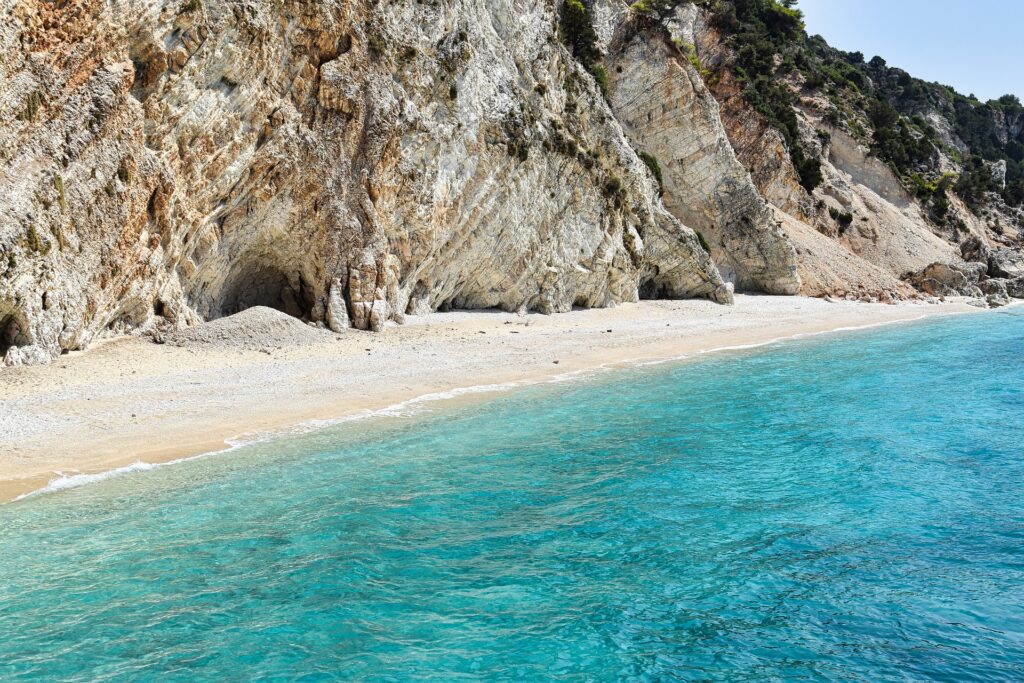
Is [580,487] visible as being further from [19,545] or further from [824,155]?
[824,155]

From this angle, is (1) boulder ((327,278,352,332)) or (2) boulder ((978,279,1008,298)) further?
(2) boulder ((978,279,1008,298))

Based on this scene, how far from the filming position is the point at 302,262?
2028 cm

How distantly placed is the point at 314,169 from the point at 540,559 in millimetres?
15585

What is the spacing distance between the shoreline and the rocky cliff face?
4.29 ft

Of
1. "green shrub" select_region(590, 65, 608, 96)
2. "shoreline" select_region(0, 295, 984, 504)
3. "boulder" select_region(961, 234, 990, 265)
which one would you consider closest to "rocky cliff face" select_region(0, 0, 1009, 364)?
"green shrub" select_region(590, 65, 608, 96)

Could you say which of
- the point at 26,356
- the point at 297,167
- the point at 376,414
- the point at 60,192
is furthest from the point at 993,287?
the point at 26,356

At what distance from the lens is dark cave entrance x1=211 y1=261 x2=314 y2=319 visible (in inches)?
774

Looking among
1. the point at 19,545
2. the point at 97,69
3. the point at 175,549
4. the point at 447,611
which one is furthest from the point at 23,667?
the point at 97,69

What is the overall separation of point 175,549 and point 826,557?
6.76m

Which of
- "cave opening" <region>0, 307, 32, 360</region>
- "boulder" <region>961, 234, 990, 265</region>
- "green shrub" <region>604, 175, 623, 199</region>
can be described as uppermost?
"green shrub" <region>604, 175, 623, 199</region>

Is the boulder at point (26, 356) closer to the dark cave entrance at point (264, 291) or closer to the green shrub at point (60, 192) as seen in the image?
the green shrub at point (60, 192)

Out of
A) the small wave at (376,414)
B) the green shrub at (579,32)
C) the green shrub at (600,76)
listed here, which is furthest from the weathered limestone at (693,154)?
the small wave at (376,414)

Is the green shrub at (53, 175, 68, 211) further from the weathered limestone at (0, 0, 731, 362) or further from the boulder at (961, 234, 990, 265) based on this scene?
the boulder at (961, 234, 990, 265)

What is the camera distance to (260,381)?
47.7 ft
